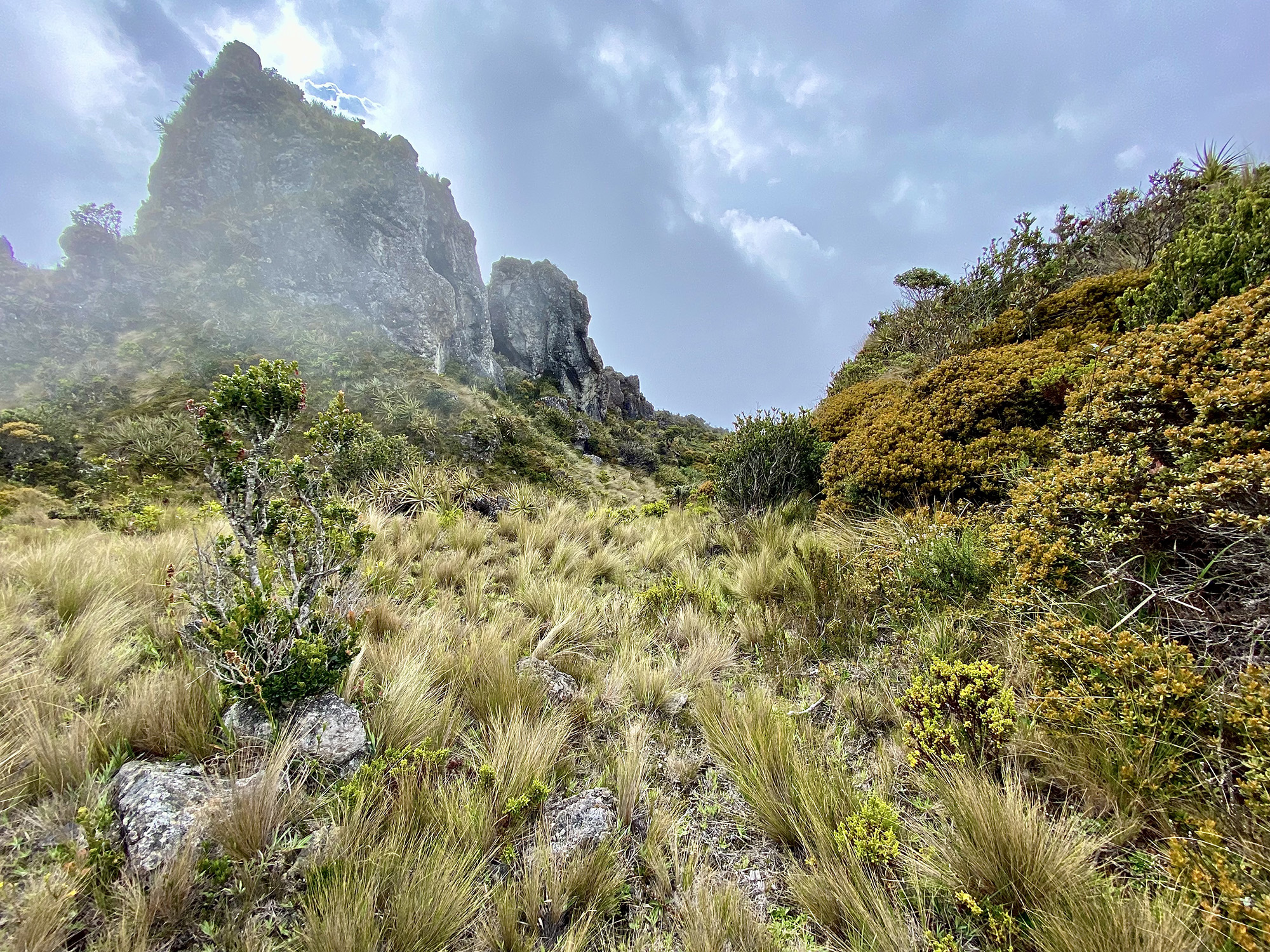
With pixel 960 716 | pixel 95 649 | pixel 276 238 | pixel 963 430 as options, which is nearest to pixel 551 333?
pixel 276 238

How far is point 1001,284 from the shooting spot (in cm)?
744

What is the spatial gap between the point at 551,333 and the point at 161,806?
186 feet

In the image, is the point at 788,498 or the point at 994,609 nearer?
the point at 994,609

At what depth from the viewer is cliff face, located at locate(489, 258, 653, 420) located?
51219mm

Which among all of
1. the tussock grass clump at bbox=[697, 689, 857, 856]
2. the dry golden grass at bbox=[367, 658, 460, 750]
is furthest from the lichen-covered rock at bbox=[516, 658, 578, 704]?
the tussock grass clump at bbox=[697, 689, 857, 856]

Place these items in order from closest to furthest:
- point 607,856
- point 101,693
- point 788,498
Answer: point 607,856
point 101,693
point 788,498

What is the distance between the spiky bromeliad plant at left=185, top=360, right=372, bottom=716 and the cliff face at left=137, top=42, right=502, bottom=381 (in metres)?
35.1

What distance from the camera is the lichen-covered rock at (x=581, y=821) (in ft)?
5.61

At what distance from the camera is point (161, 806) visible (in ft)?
4.98

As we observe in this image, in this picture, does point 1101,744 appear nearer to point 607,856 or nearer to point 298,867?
point 607,856

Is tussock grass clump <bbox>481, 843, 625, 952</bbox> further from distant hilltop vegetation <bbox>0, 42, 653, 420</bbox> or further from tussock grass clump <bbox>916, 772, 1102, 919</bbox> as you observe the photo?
distant hilltop vegetation <bbox>0, 42, 653, 420</bbox>

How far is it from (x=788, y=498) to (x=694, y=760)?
4.95 meters

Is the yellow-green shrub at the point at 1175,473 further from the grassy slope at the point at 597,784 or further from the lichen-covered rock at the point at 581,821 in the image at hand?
the lichen-covered rock at the point at 581,821

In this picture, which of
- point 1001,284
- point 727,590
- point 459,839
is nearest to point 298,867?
point 459,839
